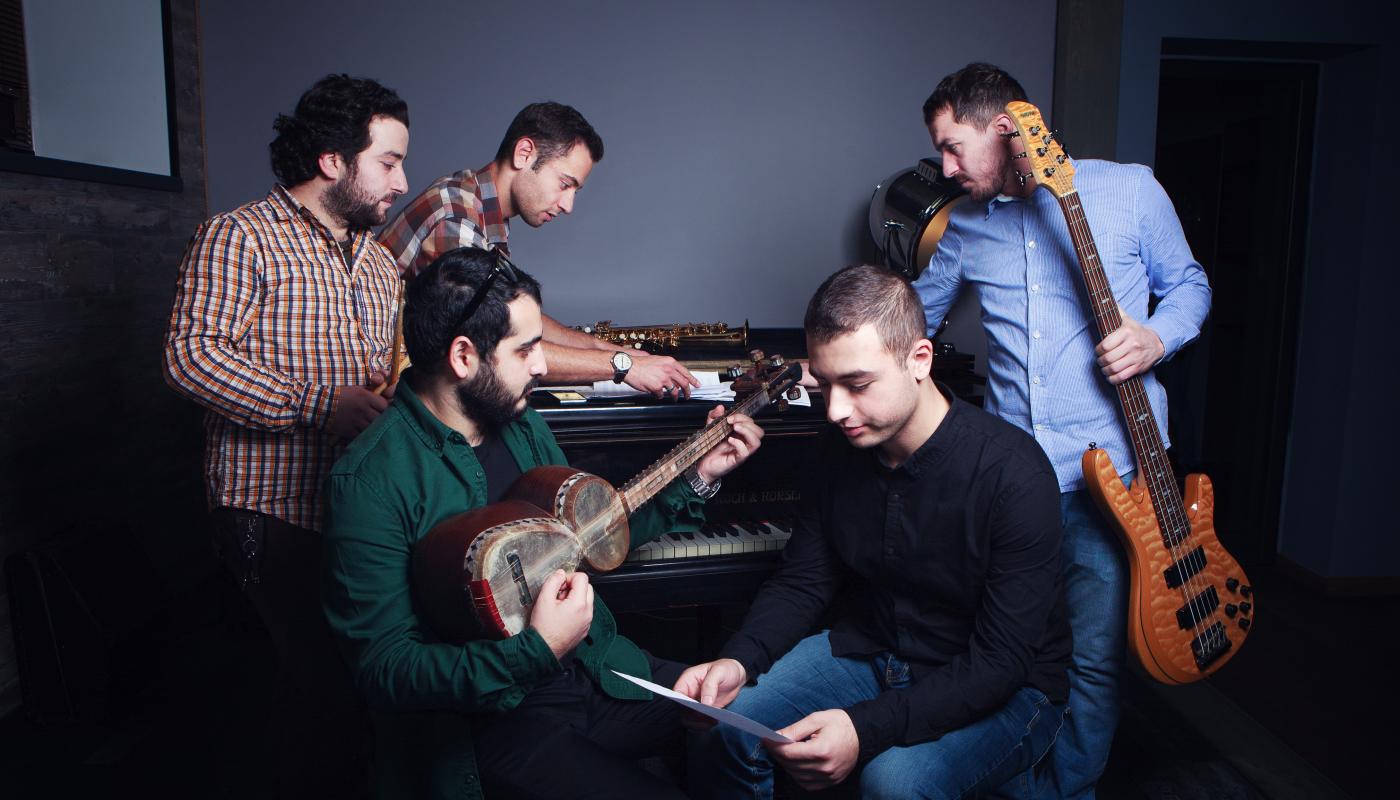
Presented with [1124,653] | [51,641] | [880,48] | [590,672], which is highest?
[880,48]

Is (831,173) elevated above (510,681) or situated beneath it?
elevated above

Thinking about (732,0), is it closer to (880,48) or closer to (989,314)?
(880,48)

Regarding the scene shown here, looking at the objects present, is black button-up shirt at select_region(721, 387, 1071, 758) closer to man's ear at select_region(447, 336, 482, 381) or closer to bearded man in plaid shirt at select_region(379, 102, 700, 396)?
bearded man in plaid shirt at select_region(379, 102, 700, 396)

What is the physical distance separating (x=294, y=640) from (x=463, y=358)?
0.91m

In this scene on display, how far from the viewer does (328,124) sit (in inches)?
86.0

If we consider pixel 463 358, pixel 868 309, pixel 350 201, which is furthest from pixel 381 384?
pixel 868 309

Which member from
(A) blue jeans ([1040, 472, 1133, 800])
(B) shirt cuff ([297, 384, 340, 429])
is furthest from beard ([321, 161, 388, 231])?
(A) blue jeans ([1040, 472, 1133, 800])

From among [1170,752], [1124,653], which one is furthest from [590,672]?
[1170,752]

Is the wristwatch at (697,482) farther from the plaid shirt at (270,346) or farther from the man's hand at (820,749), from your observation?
the plaid shirt at (270,346)

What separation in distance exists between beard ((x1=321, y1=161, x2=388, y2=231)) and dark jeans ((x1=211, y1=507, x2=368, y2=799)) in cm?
78

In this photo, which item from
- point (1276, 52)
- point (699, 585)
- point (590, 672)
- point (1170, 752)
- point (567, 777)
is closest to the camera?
point (567, 777)

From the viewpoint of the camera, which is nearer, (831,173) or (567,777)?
(567,777)

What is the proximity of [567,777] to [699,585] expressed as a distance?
78 centimetres

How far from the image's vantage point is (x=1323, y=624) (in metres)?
4.02
